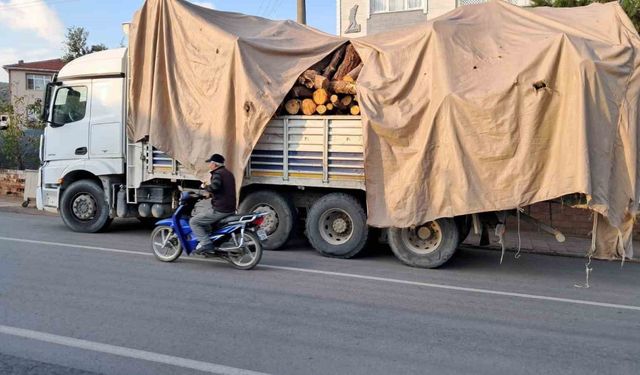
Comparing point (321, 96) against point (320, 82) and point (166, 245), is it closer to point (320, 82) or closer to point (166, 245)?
point (320, 82)

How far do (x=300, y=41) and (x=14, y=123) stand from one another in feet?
43.0

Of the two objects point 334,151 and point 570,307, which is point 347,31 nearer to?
point 334,151

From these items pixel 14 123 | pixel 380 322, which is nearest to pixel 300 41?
pixel 380 322

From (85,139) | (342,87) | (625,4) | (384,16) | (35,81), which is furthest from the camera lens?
(35,81)

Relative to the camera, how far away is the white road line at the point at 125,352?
15.0ft

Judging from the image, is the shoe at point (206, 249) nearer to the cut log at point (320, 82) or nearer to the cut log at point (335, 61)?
the cut log at point (320, 82)

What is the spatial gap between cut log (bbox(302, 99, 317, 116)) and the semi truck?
116mm

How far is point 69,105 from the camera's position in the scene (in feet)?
38.1

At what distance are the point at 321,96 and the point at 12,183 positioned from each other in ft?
43.2

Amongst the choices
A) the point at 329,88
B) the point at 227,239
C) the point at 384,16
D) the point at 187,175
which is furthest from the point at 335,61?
the point at 384,16

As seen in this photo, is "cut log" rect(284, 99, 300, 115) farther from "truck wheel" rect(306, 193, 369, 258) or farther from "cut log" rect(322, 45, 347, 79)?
"truck wheel" rect(306, 193, 369, 258)

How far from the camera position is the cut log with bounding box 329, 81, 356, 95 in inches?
368

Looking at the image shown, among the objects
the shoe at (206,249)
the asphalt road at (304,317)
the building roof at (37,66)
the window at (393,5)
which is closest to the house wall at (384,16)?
the window at (393,5)

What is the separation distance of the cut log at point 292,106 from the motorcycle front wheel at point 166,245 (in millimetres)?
2691
